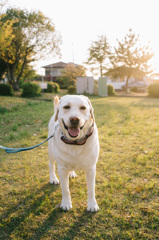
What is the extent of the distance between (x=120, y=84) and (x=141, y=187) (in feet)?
177

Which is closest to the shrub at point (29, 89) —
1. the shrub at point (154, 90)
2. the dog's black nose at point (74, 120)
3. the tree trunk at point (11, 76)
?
the tree trunk at point (11, 76)

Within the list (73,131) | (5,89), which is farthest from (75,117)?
(5,89)

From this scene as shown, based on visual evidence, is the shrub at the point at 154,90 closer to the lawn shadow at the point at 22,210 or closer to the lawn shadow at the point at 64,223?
the lawn shadow at the point at 22,210

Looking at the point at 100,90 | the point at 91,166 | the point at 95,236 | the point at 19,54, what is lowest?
the point at 95,236

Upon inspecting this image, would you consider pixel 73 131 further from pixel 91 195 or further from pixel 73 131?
pixel 91 195

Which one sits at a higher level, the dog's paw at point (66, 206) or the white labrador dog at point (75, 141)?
the white labrador dog at point (75, 141)

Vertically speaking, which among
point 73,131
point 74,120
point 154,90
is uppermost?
point 154,90

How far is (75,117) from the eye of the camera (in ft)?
6.50

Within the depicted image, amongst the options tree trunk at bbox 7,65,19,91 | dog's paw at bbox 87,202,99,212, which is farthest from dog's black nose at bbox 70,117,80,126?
tree trunk at bbox 7,65,19,91

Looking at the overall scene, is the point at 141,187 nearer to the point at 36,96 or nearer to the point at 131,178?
the point at 131,178

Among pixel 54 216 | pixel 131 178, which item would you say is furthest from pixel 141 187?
pixel 54 216

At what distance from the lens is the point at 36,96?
17266mm

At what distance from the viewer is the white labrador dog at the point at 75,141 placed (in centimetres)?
206

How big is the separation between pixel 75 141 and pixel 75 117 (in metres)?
0.35
